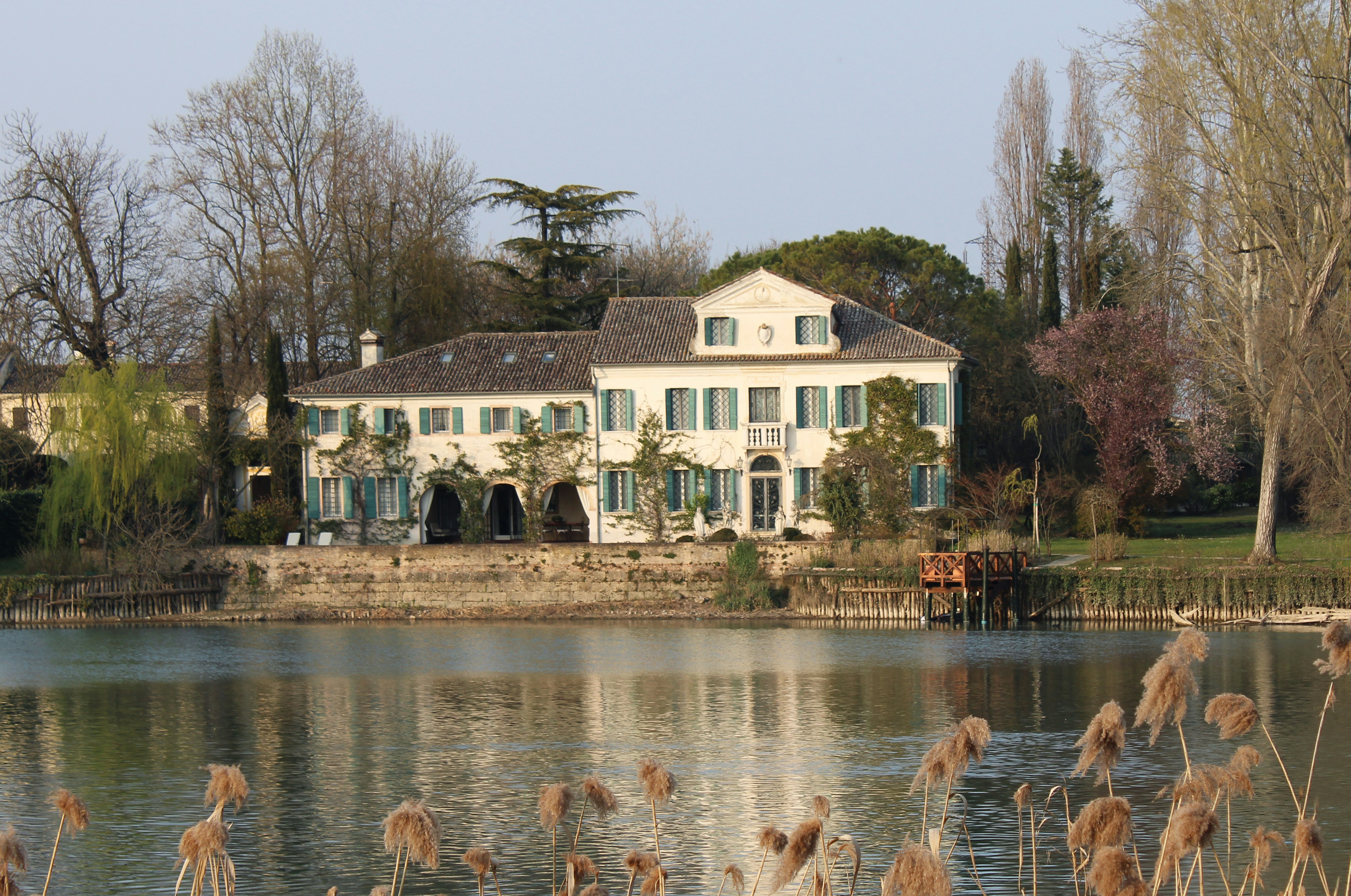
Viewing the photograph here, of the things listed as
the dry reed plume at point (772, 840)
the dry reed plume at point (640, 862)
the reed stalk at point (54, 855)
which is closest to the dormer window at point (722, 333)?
the reed stalk at point (54, 855)

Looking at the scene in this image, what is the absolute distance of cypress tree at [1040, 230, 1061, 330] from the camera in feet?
161

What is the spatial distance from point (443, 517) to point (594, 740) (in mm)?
25778

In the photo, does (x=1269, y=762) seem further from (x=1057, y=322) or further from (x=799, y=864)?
(x=1057, y=322)

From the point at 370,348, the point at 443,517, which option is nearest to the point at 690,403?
the point at 443,517

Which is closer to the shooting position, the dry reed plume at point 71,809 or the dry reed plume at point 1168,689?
the dry reed plume at point 1168,689

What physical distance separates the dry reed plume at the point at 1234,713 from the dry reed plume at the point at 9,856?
17.0 feet

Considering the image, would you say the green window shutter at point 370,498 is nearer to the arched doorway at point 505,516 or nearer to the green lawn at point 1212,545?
the arched doorway at point 505,516

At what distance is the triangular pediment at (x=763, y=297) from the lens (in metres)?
41.2

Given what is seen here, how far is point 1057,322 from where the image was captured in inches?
1941

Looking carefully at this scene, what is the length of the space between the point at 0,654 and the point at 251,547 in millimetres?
9326

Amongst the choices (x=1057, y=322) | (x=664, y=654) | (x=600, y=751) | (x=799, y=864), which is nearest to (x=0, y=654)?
(x=664, y=654)

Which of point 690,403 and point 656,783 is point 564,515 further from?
point 656,783

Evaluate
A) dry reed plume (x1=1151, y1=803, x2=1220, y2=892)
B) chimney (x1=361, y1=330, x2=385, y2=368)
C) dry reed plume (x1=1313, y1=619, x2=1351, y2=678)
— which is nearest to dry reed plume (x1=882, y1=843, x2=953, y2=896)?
dry reed plume (x1=1151, y1=803, x2=1220, y2=892)

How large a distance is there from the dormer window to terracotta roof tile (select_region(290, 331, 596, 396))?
3.72m
